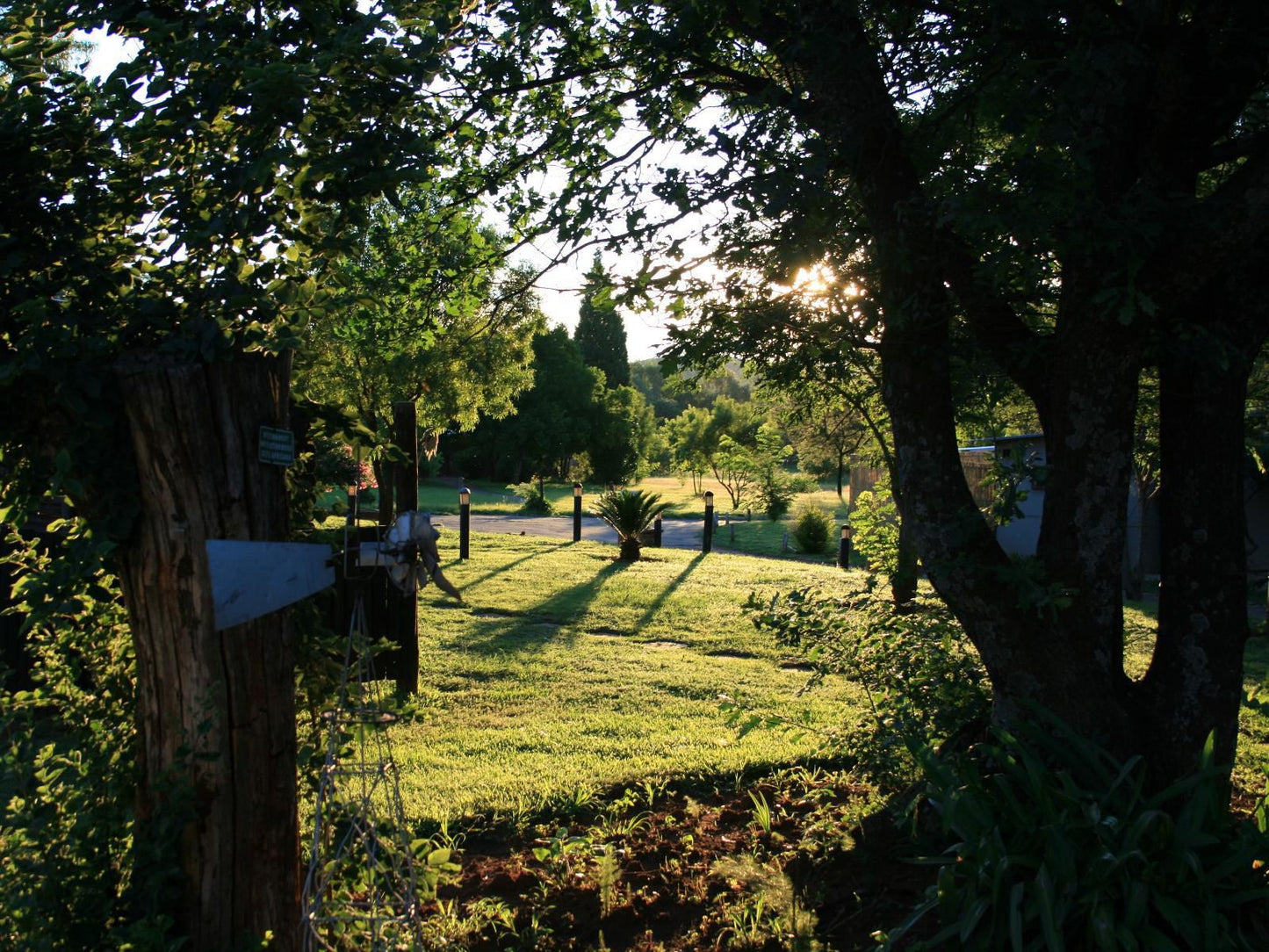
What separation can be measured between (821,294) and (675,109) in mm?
1204

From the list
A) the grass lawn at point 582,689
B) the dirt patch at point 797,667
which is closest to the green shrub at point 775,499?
the grass lawn at point 582,689

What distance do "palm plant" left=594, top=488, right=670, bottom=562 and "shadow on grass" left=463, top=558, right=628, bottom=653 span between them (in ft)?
10.5

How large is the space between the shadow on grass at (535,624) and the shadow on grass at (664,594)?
0.69 meters

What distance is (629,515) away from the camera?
16156 mm

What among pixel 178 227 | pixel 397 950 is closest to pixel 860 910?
pixel 397 950

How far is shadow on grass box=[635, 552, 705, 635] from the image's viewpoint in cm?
1036

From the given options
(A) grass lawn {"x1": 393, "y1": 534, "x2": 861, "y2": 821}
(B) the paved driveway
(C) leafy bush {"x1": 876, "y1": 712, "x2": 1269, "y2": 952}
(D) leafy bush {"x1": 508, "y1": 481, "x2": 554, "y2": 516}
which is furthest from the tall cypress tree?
(C) leafy bush {"x1": 876, "y1": 712, "x2": 1269, "y2": 952}

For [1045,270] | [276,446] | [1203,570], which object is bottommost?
[1203,570]

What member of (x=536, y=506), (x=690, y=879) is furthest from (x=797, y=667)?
(x=536, y=506)

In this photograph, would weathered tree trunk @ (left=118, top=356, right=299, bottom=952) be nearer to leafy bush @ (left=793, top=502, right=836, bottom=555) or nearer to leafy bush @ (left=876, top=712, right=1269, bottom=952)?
leafy bush @ (left=876, top=712, right=1269, bottom=952)

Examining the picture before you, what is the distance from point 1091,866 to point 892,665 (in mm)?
1609

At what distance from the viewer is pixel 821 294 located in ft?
14.4

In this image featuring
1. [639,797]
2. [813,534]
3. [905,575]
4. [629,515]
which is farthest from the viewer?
[813,534]

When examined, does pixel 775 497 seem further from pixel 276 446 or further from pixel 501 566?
pixel 276 446
